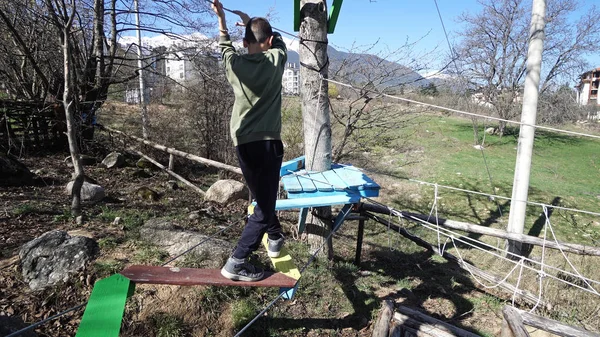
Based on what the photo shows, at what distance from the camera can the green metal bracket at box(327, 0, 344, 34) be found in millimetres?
3611

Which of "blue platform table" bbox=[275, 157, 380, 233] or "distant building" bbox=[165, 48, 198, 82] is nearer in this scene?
"blue platform table" bbox=[275, 157, 380, 233]

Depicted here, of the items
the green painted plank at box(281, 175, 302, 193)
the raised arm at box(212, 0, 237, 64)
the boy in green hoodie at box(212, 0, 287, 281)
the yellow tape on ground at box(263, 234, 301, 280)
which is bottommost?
the yellow tape on ground at box(263, 234, 301, 280)

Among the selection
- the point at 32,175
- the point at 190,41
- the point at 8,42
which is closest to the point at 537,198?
the point at 190,41

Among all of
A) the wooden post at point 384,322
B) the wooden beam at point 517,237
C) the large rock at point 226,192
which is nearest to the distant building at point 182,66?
the large rock at point 226,192

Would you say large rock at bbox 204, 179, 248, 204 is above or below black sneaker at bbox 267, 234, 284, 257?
below

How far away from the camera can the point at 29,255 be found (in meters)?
3.31

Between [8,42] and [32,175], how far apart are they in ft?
12.7

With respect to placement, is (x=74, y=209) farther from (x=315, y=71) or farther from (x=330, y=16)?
(x=330, y=16)

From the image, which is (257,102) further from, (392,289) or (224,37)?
(392,289)

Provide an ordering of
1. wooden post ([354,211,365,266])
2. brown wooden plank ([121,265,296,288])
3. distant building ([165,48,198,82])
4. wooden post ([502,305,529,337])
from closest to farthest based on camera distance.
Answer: brown wooden plank ([121,265,296,288]) < wooden post ([502,305,529,337]) < wooden post ([354,211,365,266]) < distant building ([165,48,198,82])

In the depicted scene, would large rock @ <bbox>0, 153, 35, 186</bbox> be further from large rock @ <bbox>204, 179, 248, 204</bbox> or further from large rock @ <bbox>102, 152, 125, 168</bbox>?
large rock @ <bbox>204, 179, 248, 204</bbox>

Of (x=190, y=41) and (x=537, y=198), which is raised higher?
(x=190, y=41)

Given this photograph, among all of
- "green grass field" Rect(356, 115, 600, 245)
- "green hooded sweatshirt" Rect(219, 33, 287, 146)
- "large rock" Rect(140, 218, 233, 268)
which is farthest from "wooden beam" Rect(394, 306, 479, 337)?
"green grass field" Rect(356, 115, 600, 245)

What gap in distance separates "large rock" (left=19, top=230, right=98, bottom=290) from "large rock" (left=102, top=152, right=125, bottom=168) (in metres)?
5.66
